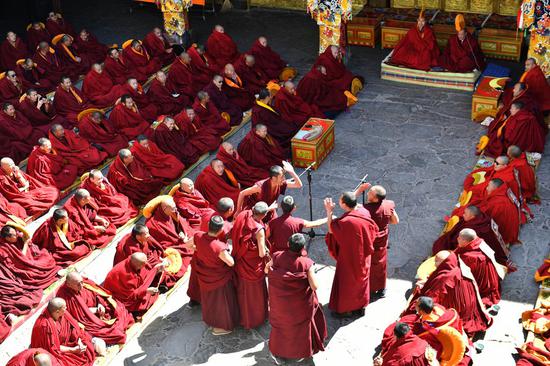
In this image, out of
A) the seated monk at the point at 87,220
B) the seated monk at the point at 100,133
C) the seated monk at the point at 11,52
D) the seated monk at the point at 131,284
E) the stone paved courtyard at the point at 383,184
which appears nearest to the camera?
the stone paved courtyard at the point at 383,184

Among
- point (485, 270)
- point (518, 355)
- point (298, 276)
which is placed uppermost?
point (298, 276)

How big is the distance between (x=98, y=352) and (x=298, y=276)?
3177mm

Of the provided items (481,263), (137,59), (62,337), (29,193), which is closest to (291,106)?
(137,59)

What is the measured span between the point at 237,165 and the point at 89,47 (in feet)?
28.5

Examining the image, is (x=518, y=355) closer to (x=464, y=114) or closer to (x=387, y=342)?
(x=387, y=342)

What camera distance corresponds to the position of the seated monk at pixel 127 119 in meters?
17.0

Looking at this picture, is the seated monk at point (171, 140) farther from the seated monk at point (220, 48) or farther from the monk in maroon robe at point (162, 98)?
the seated monk at point (220, 48)

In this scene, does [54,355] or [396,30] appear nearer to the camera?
[54,355]

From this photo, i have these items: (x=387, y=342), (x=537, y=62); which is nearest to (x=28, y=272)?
(x=387, y=342)

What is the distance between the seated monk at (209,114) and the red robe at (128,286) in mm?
5689

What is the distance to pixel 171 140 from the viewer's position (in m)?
15.8

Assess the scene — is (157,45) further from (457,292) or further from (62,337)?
(457,292)

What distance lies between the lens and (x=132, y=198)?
14.8m

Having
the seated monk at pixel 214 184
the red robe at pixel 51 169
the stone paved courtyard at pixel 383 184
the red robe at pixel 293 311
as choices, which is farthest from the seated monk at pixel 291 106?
the red robe at pixel 293 311
